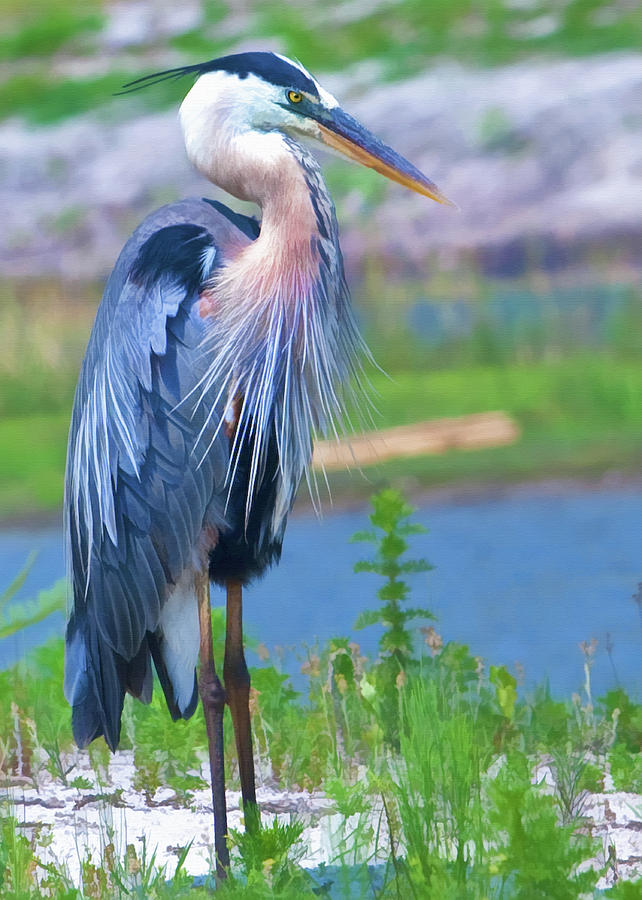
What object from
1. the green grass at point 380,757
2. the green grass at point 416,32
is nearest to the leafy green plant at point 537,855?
the green grass at point 380,757

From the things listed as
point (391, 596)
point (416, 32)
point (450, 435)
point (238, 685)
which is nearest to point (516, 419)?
point (450, 435)

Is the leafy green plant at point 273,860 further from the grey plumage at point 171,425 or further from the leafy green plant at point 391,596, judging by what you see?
the leafy green plant at point 391,596

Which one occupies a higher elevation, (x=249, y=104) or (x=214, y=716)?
(x=249, y=104)

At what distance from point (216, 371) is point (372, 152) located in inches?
18.3

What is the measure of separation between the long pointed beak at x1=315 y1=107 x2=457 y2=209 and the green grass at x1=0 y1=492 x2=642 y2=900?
72 centimetres

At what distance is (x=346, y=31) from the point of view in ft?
10.7

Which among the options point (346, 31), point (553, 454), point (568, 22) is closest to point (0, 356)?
point (346, 31)

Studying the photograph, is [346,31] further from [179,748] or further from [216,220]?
[179,748]

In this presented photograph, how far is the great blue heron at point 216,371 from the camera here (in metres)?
2.02

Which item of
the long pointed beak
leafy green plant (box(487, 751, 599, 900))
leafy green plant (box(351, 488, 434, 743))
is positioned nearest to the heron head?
the long pointed beak

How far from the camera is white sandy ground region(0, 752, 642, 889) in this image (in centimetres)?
Result: 209

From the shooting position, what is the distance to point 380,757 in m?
2.43

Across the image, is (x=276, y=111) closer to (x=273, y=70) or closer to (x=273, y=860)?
(x=273, y=70)

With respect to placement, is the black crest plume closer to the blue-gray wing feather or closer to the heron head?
the heron head
